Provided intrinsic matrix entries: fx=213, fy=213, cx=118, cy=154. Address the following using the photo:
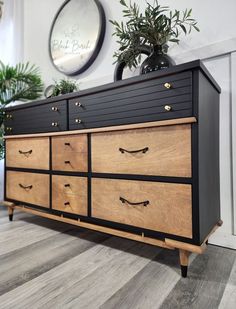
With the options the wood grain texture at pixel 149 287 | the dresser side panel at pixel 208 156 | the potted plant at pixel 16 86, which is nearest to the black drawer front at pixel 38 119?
the potted plant at pixel 16 86

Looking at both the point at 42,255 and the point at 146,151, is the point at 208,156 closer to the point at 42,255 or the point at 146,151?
the point at 146,151

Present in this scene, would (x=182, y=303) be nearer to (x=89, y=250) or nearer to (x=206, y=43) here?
(x=89, y=250)

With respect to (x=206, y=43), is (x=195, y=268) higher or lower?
lower

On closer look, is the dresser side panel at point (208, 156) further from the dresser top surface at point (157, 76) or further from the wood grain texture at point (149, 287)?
the wood grain texture at point (149, 287)

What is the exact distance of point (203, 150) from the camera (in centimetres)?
87

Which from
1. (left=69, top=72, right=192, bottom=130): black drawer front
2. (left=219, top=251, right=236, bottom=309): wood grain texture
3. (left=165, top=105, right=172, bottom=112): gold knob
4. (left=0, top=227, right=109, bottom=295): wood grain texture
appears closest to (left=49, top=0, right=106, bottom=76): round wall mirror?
(left=69, top=72, right=192, bottom=130): black drawer front

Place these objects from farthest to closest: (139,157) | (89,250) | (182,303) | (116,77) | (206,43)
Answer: (116,77) < (206,43) < (89,250) < (139,157) < (182,303)

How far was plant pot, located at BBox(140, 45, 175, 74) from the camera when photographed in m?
1.04

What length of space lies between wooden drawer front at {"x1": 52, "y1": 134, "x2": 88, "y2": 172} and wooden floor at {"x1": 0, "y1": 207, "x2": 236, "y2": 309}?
0.43 m

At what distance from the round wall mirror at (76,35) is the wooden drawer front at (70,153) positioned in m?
0.79

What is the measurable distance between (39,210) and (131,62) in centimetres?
109

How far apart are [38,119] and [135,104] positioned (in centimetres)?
73

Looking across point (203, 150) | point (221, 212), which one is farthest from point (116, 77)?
point (221, 212)

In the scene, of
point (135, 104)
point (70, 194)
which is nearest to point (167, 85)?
point (135, 104)
